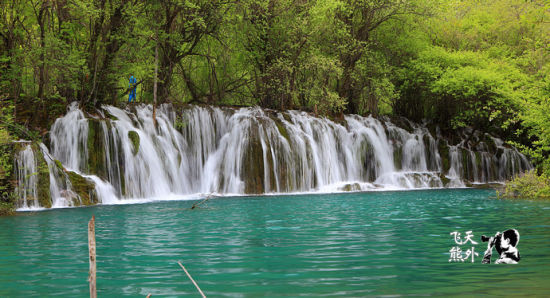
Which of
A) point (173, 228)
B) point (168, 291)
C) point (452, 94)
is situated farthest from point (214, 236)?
point (452, 94)

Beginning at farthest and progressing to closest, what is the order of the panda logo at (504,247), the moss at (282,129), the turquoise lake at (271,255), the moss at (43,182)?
1. the moss at (282,129)
2. the moss at (43,182)
3. the panda logo at (504,247)
4. the turquoise lake at (271,255)

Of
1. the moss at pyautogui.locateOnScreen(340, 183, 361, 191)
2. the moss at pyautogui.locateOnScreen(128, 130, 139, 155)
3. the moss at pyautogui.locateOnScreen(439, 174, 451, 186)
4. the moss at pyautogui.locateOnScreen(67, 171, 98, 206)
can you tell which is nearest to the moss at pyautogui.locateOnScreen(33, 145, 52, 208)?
the moss at pyautogui.locateOnScreen(67, 171, 98, 206)

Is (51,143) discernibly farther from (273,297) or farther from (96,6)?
(273,297)

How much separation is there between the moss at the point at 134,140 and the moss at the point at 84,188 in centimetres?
318

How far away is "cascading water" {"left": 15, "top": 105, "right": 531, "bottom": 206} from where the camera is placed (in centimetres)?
2338

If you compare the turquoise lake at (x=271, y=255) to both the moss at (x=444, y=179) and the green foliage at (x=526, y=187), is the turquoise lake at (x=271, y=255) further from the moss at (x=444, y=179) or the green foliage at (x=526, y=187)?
the moss at (x=444, y=179)

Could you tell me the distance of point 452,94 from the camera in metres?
36.8

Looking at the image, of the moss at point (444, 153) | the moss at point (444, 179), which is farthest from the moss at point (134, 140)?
the moss at point (444, 153)

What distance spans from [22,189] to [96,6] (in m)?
10.9

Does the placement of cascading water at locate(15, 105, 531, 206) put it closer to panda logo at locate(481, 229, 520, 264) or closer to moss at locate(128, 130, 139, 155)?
moss at locate(128, 130, 139, 155)

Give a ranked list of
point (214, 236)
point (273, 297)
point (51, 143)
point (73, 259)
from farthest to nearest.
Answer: point (51, 143) < point (214, 236) < point (73, 259) < point (273, 297)

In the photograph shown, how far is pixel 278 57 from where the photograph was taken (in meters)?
35.6

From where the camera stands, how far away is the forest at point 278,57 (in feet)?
78.8

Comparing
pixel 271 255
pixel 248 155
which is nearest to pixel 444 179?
pixel 248 155
